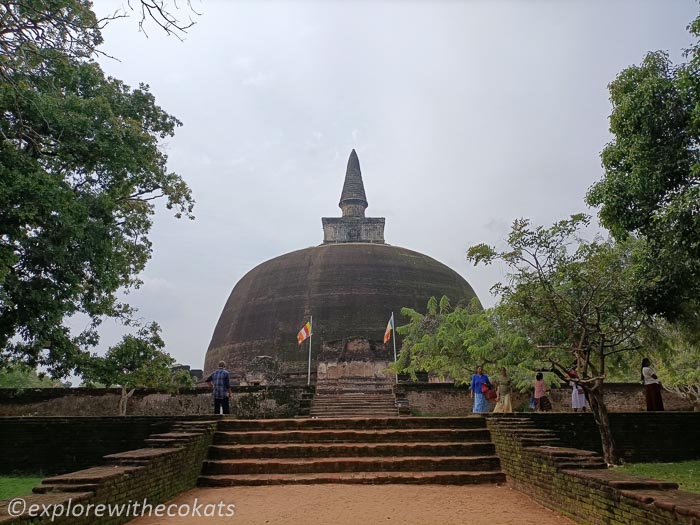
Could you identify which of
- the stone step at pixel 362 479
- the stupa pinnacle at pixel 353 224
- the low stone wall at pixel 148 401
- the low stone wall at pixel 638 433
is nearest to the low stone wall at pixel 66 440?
the stone step at pixel 362 479

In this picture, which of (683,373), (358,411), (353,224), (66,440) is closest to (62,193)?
(66,440)

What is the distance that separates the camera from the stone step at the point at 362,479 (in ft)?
21.0

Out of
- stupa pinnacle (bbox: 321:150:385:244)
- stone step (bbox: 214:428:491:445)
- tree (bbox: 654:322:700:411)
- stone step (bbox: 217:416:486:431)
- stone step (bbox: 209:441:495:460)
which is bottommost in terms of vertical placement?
stone step (bbox: 209:441:495:460)

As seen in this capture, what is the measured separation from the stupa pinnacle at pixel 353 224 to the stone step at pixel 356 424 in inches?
1066

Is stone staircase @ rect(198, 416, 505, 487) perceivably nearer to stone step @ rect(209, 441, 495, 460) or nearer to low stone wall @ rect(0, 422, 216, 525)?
stone step @ rect(209, 441, 495, 460)

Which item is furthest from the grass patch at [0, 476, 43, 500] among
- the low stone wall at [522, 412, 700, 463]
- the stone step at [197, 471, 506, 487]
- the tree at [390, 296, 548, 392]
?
the tree at [390, 296, 548, 392]

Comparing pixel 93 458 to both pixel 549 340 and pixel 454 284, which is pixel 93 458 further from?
pixel 454 284

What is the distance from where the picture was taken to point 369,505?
17.5ft

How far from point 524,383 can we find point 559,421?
13.6 feet

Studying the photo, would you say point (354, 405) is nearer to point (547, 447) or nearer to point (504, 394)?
point (504, 394)

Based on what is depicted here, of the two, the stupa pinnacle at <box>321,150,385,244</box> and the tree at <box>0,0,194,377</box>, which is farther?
the stupa pinnacle at <box>321,150,385,244</box>

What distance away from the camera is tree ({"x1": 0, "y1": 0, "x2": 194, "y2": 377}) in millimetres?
7074

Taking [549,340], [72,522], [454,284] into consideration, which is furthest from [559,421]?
[454,284]

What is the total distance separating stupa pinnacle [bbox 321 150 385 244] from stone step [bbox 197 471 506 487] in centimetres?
2847
